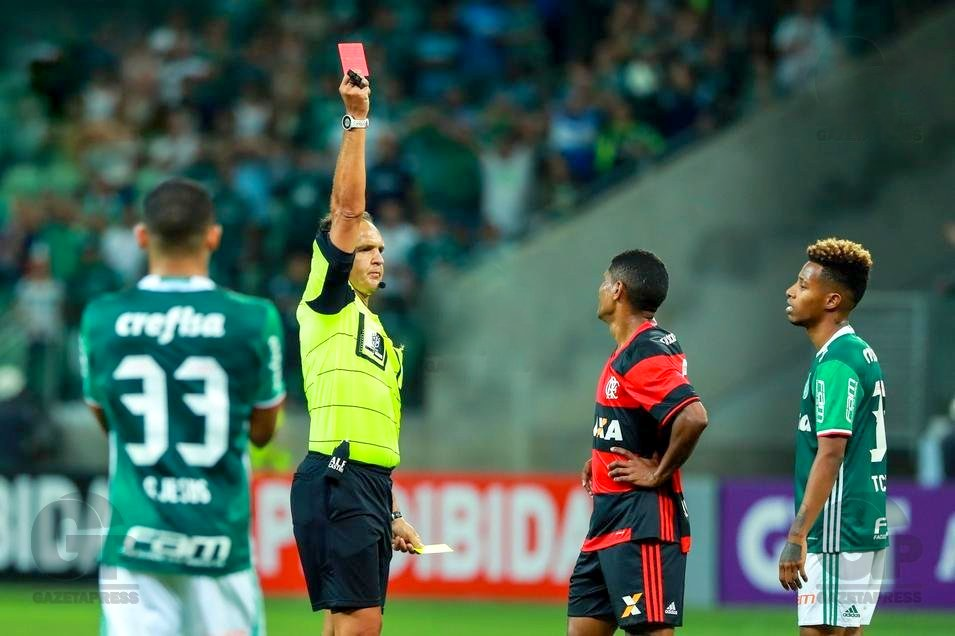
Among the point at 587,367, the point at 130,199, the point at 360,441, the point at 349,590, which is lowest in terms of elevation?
the point at 349,590

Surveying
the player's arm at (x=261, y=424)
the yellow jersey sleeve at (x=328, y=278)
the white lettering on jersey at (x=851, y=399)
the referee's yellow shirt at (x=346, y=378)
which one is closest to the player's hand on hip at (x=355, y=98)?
the yellow jersey sleeve at (x=328, y=278)

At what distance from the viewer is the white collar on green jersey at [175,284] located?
18.3 ft

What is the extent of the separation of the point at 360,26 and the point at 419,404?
6295 mm

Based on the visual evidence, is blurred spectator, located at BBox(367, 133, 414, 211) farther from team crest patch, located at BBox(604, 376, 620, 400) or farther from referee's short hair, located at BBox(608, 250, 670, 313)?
team crest patch, located at BBox(604, 376, 620, 400)

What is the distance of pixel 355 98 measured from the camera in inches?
246

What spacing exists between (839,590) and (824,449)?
596mm

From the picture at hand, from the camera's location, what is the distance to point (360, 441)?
6770mm

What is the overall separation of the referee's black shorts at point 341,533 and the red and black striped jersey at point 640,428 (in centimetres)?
94

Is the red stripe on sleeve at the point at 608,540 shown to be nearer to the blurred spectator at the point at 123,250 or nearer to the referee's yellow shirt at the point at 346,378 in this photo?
the referee's yellow shirt at the point at 346,378

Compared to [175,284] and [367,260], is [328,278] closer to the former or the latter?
[367,260]

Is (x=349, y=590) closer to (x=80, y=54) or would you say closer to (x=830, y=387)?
(x=830, y=387)

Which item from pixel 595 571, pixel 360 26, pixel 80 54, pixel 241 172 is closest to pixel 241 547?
pixel 595 571

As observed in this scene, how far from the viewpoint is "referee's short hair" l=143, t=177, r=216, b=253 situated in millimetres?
5547

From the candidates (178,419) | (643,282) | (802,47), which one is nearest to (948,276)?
(802,47)
